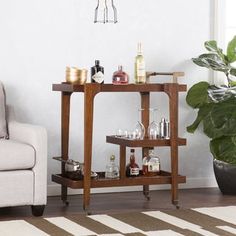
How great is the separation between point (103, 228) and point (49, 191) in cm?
126

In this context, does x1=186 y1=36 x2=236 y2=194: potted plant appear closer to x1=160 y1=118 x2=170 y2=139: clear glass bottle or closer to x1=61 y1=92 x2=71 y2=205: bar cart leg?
x1=160 y1=118 x2=170 y2=139: clear glass bottle

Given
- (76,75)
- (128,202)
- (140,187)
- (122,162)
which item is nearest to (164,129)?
(122,162)

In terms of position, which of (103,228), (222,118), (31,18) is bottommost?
(103,228)

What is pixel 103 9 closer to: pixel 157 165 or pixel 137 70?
pixel 137 70

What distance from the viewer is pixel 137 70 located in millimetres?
5137

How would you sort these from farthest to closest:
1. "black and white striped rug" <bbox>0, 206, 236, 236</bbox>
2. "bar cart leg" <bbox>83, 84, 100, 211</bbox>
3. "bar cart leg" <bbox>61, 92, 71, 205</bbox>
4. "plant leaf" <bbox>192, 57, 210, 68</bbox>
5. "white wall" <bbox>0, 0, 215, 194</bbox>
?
"plant leaf" <bbox>192, 57, 210, 68</bbox> → "white wall" <bbox>0, 0, 215, 194</bbox> → "bar cart leg" <bbox>61, 92, 71, 205</bbox> → "bar cart leg" <bbox>83, 84, 100, 211</bbox> → "black and white striped rug" <bbox>0, 206, 236, 236</bbox>

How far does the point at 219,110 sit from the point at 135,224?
3.18ft

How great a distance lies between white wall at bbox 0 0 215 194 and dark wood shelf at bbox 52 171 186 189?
0.50 meters

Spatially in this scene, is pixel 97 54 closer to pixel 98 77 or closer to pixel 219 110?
pixel 98 77

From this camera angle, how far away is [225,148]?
5.10m

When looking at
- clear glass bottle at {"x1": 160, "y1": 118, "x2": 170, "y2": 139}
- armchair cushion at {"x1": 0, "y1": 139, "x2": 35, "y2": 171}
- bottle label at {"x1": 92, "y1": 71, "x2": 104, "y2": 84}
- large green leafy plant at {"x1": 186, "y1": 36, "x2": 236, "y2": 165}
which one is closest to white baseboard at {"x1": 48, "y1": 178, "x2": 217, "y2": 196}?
large green leafy plant at {"x1": 186, "y1": 36, "x2": 236, "y2": 165}

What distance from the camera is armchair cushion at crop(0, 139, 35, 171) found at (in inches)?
181

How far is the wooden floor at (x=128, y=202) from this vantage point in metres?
4.97

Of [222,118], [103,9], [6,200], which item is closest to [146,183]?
[222,118]
